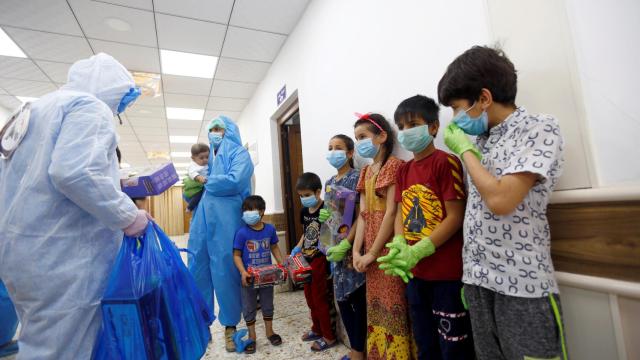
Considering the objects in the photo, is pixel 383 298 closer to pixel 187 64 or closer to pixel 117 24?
pixel 117 24

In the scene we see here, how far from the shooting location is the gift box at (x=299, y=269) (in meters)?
1.71

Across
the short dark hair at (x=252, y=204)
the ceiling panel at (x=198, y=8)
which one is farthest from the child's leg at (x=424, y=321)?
the ceiling panel at (x=198, y=8)

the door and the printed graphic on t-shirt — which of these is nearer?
the printed graphic on t-shirt

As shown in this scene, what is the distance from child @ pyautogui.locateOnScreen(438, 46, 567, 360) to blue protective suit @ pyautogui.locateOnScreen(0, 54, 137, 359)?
117cm

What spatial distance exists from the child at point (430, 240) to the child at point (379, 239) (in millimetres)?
119

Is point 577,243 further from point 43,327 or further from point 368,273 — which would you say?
point 43,327

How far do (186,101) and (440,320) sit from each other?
14.9ft

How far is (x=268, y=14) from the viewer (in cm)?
254

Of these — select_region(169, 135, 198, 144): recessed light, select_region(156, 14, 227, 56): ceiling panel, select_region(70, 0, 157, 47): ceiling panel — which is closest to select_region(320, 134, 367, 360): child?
select_region(156, 14, 227, 56): ceiling panel

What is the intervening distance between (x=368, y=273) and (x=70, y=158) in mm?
1245

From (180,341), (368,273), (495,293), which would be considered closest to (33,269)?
(180,341)

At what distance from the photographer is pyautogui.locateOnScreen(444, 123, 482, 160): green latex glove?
A: 808mm

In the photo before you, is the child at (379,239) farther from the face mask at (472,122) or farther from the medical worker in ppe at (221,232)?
the medical worker in ppe at (221,232)

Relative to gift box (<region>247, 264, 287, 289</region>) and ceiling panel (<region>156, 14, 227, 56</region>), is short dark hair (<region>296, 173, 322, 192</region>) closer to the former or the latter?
gift box (<region>247, 264, 287, 289</region>)
